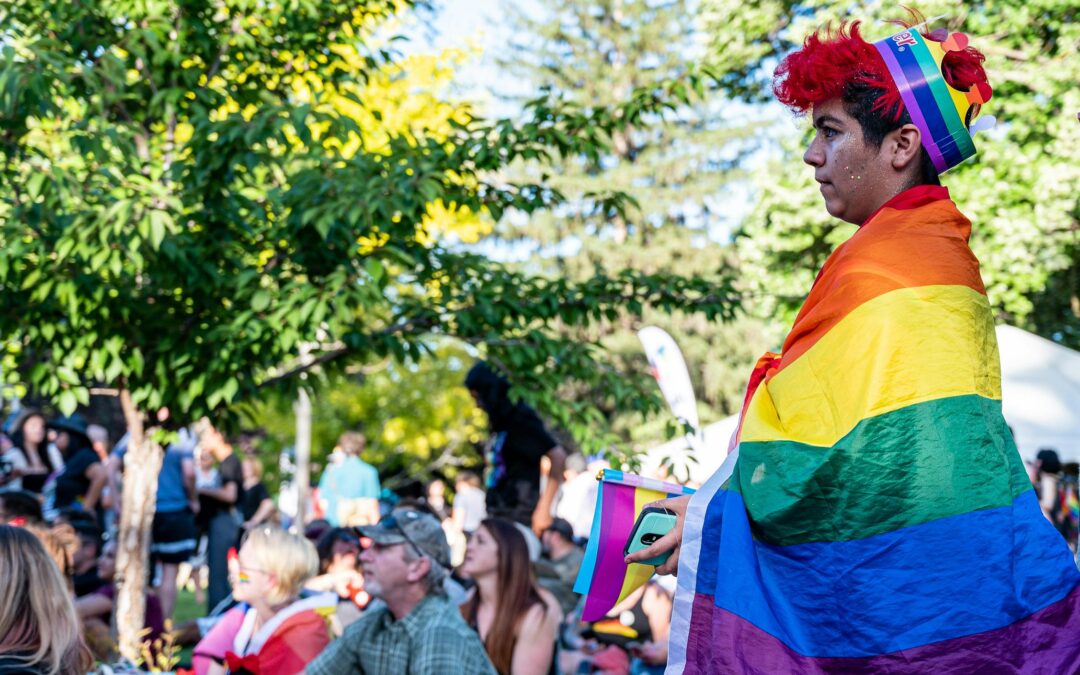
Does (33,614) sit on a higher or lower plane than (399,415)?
lower

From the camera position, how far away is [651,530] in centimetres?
220

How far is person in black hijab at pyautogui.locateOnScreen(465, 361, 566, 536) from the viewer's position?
6.94 m

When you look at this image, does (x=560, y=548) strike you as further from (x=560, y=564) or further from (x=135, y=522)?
(x=135, y=522)

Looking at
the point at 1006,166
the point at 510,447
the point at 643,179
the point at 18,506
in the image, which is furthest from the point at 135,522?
the point at 643,179

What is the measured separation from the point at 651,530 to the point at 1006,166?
1090 cm

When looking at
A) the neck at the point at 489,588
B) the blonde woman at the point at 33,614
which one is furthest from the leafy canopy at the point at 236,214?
the blonde woman at the point at 33,614

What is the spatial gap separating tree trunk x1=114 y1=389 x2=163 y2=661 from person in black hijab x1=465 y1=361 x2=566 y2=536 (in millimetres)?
1849

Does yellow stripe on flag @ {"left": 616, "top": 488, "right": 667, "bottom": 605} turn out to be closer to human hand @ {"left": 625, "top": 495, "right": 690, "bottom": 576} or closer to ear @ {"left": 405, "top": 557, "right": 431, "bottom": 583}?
human hand @ {"left": 625, "top": 495, "right": 690, "bottom": 576}

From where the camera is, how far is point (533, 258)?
33750mm

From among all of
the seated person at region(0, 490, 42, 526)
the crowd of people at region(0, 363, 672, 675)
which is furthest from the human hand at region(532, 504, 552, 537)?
the seated person at region(0, 490, 42, 526)

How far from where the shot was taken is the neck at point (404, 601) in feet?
15.7

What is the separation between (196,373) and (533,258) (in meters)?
27.9

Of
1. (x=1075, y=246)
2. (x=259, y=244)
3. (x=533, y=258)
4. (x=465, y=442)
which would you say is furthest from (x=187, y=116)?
(x=533, y=258)

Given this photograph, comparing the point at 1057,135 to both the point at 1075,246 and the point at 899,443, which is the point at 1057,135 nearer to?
the point at 1075,246
